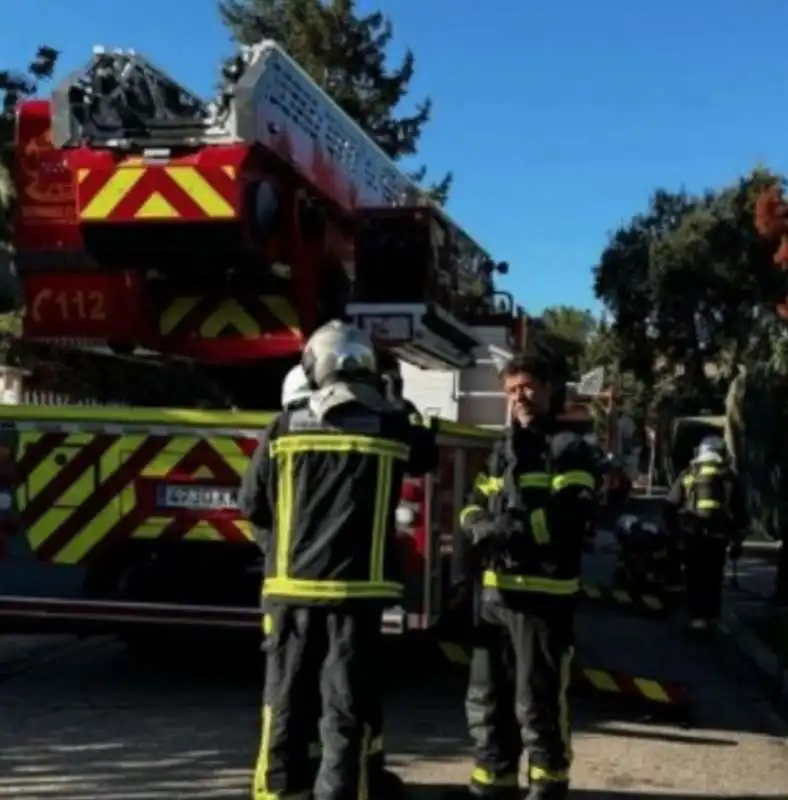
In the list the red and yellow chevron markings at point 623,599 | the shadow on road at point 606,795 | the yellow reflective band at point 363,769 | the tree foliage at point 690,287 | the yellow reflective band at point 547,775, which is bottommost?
the shadow on road at point 606,795

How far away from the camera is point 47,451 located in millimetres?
7504

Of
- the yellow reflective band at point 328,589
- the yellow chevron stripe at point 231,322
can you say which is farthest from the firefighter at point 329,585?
the yellow chevron stripe at point 231,322

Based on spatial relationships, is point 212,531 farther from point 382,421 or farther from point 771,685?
point 771,685

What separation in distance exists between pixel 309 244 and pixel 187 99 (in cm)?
106

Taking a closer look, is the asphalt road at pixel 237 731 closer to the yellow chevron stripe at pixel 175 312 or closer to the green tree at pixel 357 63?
the yellow chevron stripe at pixel 175 312

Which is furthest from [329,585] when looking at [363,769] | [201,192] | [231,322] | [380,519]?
[231,322]

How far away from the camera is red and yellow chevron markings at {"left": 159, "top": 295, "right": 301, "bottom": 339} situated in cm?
806

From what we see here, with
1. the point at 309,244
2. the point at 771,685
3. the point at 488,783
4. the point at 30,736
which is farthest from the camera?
the point at 771,685

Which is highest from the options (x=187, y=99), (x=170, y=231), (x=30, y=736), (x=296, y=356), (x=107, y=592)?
(x=187, y=99)

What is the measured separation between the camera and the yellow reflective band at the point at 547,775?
543 cm

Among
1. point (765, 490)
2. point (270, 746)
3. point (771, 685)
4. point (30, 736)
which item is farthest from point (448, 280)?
point (765, 490)

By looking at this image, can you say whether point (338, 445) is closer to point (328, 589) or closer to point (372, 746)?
point (328, 589)

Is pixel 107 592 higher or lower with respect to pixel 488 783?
higher

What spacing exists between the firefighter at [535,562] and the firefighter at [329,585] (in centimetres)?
63
